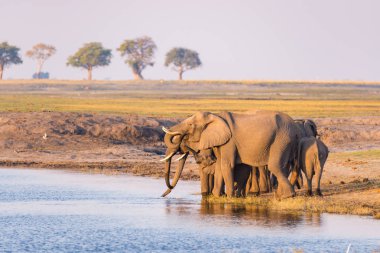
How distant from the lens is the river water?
21031 mm

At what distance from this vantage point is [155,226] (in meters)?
23.9

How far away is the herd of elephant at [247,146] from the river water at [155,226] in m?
1.24

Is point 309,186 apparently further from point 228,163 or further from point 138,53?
point 138,53

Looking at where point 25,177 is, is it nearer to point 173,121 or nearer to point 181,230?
point 181,230

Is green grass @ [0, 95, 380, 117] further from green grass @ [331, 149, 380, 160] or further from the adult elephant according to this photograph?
the adult elephant

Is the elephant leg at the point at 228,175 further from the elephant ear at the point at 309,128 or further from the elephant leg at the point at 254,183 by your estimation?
the elephant ear at the point at 309,128

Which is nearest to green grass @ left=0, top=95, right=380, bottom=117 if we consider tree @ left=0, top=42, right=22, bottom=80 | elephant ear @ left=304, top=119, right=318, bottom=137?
elephant ear @ left=304, top=119, right=318, bottom=137

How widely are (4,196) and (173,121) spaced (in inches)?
1031

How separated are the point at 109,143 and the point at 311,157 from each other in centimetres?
2117

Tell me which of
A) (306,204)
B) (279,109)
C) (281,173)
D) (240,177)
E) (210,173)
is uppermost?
(279,109)

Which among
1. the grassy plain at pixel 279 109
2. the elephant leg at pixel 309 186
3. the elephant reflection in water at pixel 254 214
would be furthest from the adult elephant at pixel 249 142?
the elephant reflection in water at pixel 254 214

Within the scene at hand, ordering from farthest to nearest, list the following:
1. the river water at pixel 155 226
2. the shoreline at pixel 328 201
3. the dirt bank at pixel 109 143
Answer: the dirt bank at pixel 109 143 < the shoreline at pixel 328 201 < the river water at pixel 155 226

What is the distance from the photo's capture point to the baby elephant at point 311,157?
2817 cm


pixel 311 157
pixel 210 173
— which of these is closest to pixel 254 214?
pixel 311 157
